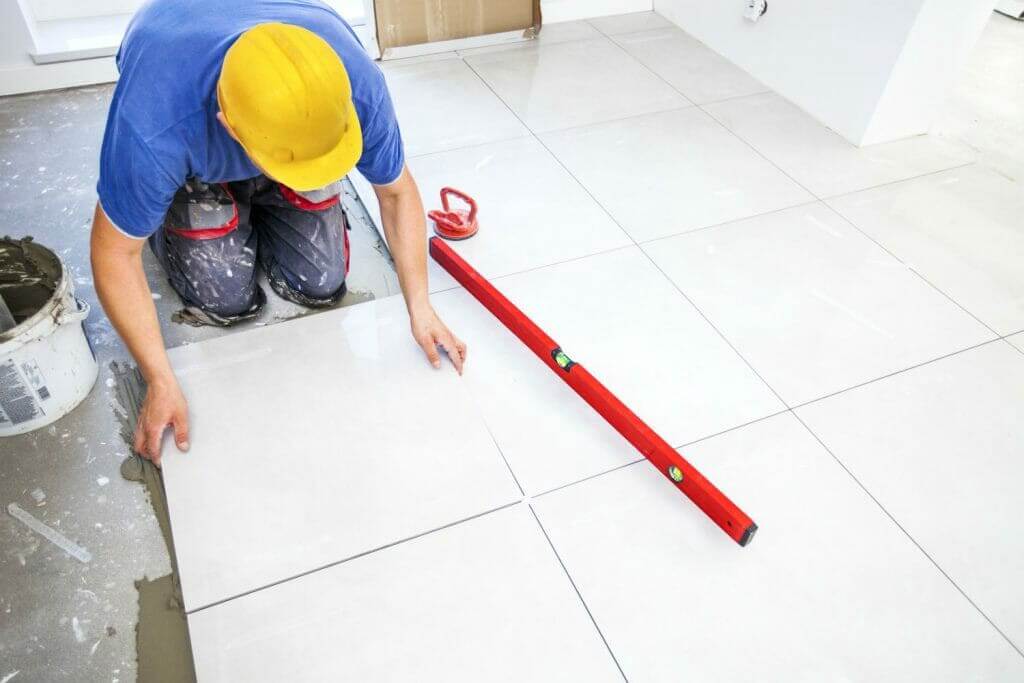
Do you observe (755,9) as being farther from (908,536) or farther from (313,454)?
(313,454)

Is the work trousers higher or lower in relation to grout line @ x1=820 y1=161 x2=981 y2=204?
higher

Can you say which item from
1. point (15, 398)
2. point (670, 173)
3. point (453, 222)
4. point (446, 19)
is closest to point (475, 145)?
point (453, 222)

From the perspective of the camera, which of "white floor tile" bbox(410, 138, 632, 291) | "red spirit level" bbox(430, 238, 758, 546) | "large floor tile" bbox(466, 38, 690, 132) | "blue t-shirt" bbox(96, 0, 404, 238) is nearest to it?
"blue t-shirt" bbox(96, 0, 404, 238)

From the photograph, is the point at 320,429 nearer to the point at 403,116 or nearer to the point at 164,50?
the point at 164,50

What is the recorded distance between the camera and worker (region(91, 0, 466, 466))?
38.4 inches

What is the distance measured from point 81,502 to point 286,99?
892mm

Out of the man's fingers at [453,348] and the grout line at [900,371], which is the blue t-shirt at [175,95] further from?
the grout line at [900,371]

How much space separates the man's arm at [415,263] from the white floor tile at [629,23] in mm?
1926

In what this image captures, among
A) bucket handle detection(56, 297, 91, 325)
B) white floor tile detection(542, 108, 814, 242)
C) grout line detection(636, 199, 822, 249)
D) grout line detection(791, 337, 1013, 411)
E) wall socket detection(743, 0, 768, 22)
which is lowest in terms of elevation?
grout line detection(791, 337, 1013, 411)

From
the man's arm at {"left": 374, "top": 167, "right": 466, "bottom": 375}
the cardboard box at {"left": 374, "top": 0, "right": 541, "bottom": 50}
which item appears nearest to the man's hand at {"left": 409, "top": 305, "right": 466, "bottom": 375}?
the man's arm at {"left": 374, "top": 167, "right": 466, "bottom": 375}

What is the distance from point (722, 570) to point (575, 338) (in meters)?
0.64

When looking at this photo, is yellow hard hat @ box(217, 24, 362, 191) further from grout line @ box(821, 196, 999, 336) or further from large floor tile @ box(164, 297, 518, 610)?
grout line @ box(821, 196, 999, 336)

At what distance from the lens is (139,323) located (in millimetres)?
1245

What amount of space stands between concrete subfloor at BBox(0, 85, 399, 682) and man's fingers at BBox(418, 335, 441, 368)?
296mm
